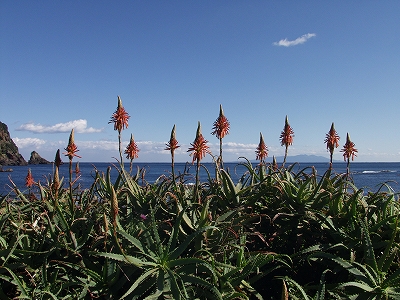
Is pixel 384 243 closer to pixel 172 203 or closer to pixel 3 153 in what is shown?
pixel 172 203

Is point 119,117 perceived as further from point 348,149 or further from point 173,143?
point 348,149

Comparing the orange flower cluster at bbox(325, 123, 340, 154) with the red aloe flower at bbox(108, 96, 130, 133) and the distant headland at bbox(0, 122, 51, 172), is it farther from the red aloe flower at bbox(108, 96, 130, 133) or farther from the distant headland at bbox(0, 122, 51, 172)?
the distant headland at bbox(0, 122, 51, 172)

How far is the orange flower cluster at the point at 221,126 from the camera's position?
4.97m

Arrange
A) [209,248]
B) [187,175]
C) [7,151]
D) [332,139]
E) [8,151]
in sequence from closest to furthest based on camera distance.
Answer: [209,248], [187,175], [332,139], [7,151], [8,151]

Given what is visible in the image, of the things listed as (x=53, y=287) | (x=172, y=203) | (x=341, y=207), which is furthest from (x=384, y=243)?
(x=53, y=287)

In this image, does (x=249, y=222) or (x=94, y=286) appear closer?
(x=94, y=286)

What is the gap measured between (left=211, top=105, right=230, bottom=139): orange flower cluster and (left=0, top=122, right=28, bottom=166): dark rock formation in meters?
96.7

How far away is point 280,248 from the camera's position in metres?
3.08

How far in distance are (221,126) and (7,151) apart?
101819mm

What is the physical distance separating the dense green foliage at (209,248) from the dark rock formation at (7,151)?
322ft

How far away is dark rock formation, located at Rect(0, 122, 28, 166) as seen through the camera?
299 ft

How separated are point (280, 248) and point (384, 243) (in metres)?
0.80

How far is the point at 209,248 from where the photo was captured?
2611 mm

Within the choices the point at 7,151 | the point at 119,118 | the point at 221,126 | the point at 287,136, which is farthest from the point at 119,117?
the point at 7,151
